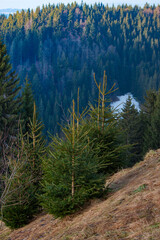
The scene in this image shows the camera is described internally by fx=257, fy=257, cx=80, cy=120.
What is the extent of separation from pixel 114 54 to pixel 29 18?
5059cm

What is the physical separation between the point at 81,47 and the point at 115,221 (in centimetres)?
14777

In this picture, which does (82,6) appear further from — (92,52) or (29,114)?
(29,114)

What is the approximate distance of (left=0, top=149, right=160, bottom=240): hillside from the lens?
4.79m

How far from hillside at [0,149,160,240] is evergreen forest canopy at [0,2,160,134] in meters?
105

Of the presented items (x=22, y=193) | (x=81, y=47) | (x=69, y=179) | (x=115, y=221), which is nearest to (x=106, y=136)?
(x=69, y=179)

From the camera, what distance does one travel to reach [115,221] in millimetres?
5398

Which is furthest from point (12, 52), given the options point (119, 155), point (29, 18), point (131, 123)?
point (119, 155)

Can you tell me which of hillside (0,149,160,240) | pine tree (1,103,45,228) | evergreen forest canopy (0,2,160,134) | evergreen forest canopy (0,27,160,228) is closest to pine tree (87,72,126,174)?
evergreen forest canopy (0,27,160,228)

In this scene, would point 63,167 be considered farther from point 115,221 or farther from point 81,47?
point 81,47

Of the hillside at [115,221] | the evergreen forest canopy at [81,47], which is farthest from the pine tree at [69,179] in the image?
the evergreen forest canopy at [81,47]

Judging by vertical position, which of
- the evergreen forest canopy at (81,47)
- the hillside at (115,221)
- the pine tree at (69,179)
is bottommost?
the hillside at (115,221)

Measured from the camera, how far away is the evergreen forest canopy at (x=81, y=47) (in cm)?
12506

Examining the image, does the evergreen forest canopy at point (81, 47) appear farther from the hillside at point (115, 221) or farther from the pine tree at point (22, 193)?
the hillside at point (115, 221)

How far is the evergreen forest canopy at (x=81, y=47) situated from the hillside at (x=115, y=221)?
4115 inches
